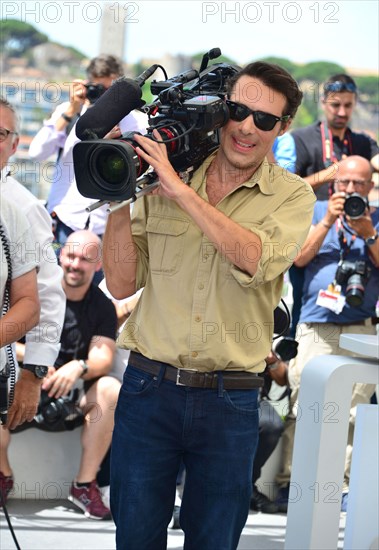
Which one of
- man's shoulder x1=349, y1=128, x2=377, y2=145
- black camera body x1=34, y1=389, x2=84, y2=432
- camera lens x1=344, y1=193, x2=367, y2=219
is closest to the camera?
black camera body x1=34, y1=389, x2=84, y2=432

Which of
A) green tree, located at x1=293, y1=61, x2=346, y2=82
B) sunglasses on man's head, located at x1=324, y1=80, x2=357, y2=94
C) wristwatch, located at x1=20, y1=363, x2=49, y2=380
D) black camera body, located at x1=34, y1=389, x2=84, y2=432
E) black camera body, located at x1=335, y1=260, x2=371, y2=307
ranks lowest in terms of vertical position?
black camera body, located at x1=34, y1=389, x2=84, y2=432

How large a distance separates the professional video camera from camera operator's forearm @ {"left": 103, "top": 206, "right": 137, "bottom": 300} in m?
0.14

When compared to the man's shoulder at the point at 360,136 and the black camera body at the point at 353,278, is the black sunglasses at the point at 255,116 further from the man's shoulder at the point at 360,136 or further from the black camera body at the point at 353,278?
the man's shoulder at the point at 360,136

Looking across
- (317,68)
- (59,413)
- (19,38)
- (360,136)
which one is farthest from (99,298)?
(317,68)

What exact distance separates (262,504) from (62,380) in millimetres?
1231

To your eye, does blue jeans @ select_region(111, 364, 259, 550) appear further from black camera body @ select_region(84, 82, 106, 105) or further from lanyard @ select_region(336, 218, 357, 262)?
black camera body @ select_region(84, 82, 106, 105)

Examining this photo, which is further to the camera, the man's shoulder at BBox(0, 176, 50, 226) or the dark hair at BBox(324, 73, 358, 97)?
the dark hair at BBox(324, 73, 358, 97)

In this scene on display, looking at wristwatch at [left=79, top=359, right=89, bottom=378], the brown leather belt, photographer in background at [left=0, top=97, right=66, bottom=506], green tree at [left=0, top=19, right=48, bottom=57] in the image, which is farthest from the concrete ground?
green tree at [left=0, top=19, right=48, bottom=57]

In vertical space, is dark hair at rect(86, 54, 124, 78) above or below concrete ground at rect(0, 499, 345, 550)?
above

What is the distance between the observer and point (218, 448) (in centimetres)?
260

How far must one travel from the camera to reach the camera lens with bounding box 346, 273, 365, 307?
4.80m

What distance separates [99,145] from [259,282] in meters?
0.58

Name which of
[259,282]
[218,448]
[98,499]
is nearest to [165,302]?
[259,282]

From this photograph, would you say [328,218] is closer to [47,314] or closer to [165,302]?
[47,314]
